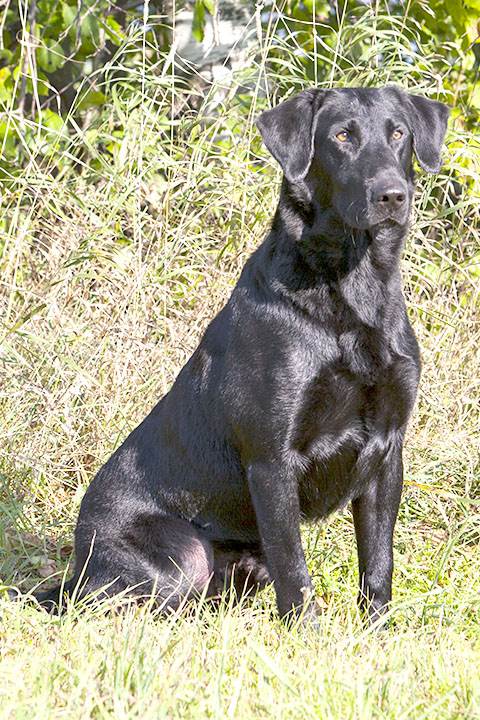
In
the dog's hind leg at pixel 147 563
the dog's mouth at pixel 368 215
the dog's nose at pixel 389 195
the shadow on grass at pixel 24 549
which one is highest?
the dog's nose at pixel 389 195

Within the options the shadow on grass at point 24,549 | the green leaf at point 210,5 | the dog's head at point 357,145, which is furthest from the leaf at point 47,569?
the green leaf at point 210,5

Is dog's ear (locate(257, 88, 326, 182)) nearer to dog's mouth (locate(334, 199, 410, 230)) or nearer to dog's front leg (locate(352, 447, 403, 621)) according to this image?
dog's mouth (locate(334, 199, 410, 230))

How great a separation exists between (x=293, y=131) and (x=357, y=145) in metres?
0.20

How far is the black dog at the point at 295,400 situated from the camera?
2.85m

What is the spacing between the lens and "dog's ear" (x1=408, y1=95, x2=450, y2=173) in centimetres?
308

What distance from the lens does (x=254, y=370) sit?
291cm

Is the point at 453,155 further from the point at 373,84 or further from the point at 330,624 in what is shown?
the point at 330,624

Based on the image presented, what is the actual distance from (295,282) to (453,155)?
208cm

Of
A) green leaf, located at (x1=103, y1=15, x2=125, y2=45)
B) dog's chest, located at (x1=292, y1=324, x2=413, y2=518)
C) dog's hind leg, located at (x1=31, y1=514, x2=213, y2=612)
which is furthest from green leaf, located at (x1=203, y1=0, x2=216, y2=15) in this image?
dog's hind leg, located at (x1=31, y1=514, x2=213, y2=612)

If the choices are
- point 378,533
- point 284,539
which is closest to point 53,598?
Answer: point 284,539

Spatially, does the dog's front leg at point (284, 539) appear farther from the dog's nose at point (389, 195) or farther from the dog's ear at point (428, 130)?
the dog's ear at point (428, 130)

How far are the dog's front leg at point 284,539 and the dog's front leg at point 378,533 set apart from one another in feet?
0.87

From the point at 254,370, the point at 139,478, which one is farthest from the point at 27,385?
the point at 254,370

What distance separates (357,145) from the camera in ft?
9.64
